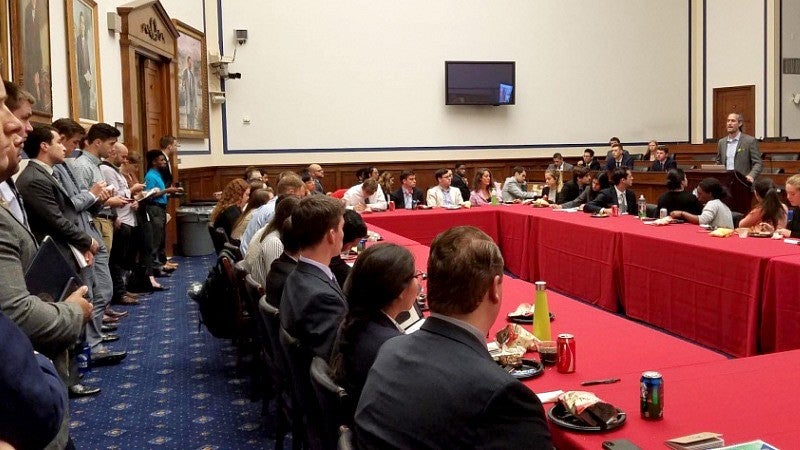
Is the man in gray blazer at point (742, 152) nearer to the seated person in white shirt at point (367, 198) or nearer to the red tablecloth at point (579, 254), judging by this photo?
the red tablecloth at point (579, 254)

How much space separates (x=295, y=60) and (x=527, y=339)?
35.4ft

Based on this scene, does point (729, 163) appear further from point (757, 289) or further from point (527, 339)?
point (527, 339)

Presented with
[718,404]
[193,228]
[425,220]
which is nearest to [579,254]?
[425,220]

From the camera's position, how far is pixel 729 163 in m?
10.0

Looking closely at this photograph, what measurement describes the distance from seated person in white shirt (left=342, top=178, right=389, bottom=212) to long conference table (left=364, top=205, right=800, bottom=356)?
319mm

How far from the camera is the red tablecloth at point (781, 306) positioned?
14.3ft

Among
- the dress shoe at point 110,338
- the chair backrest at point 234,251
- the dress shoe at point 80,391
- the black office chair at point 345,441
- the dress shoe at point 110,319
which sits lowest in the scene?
the dress shoe at point 80,391

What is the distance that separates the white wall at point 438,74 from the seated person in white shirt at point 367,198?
4165mm

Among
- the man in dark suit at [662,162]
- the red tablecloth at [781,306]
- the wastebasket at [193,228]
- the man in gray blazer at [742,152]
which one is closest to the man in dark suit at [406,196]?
the wastebasket at [193,228]

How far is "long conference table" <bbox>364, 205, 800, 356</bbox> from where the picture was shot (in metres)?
4.62

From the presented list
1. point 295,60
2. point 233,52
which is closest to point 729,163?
point 295,60

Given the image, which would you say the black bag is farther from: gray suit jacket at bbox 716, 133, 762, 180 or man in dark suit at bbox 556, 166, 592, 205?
gray suit jacket at bbox 716, 133, 762, 180

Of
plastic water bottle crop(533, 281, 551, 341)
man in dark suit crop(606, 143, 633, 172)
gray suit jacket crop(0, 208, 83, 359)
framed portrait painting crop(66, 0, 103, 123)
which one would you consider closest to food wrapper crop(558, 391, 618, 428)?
plastic water bottle crop(533, 281, 551, 341)

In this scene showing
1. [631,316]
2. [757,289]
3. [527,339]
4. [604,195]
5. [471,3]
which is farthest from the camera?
[471,3]
